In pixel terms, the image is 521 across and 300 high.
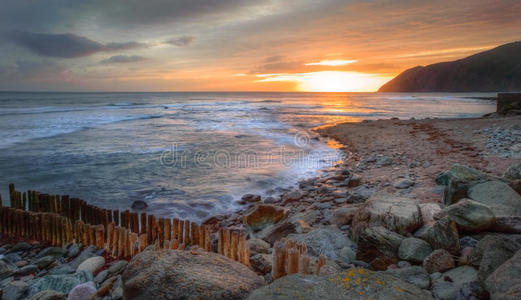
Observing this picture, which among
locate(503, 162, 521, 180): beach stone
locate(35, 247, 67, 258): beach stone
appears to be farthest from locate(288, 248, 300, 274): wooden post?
locate(503, 162, 521, 180): beach stone

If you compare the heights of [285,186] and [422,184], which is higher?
[422,184]

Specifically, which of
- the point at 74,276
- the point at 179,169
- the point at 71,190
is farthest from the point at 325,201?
the point at 71,190

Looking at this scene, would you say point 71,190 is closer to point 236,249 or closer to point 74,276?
point 74,276

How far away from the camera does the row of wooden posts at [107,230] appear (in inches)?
152

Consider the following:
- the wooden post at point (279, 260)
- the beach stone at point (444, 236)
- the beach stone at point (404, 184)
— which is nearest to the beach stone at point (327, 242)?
the beach stone at point (444, 236)

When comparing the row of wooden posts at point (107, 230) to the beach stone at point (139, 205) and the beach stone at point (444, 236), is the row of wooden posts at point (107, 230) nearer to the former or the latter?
the beach stone at point (139, 205)

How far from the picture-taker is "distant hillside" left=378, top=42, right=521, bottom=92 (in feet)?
520

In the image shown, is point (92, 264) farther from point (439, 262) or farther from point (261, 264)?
point (439, 262)

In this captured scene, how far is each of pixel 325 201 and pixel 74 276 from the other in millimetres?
5692

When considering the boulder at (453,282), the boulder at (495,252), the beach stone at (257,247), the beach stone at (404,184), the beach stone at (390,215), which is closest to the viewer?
the boulder at (495,252)

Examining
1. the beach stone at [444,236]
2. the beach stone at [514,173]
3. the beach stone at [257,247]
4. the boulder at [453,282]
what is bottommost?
the beach stone at [257,247]

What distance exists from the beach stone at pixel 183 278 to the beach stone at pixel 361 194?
4.76 meters

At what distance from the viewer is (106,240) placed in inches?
200

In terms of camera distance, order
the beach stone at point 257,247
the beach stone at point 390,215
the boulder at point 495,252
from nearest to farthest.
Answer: the boulder at point 495,252 → the beach stone at point 390,215 → the beach stone at point 257,247
